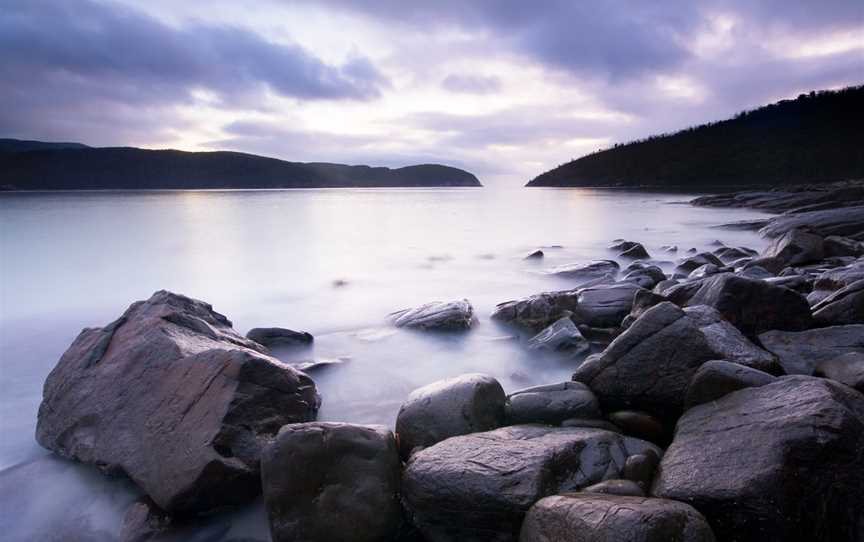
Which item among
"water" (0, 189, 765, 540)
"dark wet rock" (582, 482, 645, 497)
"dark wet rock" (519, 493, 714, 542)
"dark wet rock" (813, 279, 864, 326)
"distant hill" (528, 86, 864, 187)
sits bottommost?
"water" (0, 189, 765, 540)

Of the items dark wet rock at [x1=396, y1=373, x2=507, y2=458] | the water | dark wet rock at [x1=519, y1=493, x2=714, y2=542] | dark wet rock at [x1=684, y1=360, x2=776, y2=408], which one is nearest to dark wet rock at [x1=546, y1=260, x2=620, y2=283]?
the water

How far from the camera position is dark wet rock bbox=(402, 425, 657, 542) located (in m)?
3.01

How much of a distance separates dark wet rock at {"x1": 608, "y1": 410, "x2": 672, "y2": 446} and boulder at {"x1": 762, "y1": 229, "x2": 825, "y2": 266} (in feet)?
27.2

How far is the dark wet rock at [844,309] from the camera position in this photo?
17.3 ft

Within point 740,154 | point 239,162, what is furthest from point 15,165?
point 740,154

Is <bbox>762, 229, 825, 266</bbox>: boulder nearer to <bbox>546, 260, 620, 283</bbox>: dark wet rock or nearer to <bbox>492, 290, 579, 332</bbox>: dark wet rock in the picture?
<bbox>546, 260, 620, 283</bbox>: dark wet rock

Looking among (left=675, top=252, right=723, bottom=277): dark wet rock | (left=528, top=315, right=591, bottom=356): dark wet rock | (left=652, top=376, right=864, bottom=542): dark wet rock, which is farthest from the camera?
(left=675, top=252, right=723, bottom=277): dark wet rock

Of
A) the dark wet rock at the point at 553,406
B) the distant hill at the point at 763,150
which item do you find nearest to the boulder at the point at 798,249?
the dark wet rock at the point at 553,406

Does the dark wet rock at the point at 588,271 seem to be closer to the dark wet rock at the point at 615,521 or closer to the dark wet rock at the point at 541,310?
the dark wet rock at the point at 541,310

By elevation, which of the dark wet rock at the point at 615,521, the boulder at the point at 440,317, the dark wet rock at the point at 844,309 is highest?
the dark wet rock at the point at 844,309

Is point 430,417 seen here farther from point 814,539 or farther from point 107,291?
point 107,291

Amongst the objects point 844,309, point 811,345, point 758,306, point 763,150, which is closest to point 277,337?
point 758,306

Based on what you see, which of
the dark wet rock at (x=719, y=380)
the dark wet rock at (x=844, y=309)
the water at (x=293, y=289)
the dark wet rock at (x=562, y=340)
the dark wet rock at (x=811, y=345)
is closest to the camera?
the dark wet rock at (x=719, y=380)

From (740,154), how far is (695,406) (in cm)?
9929
